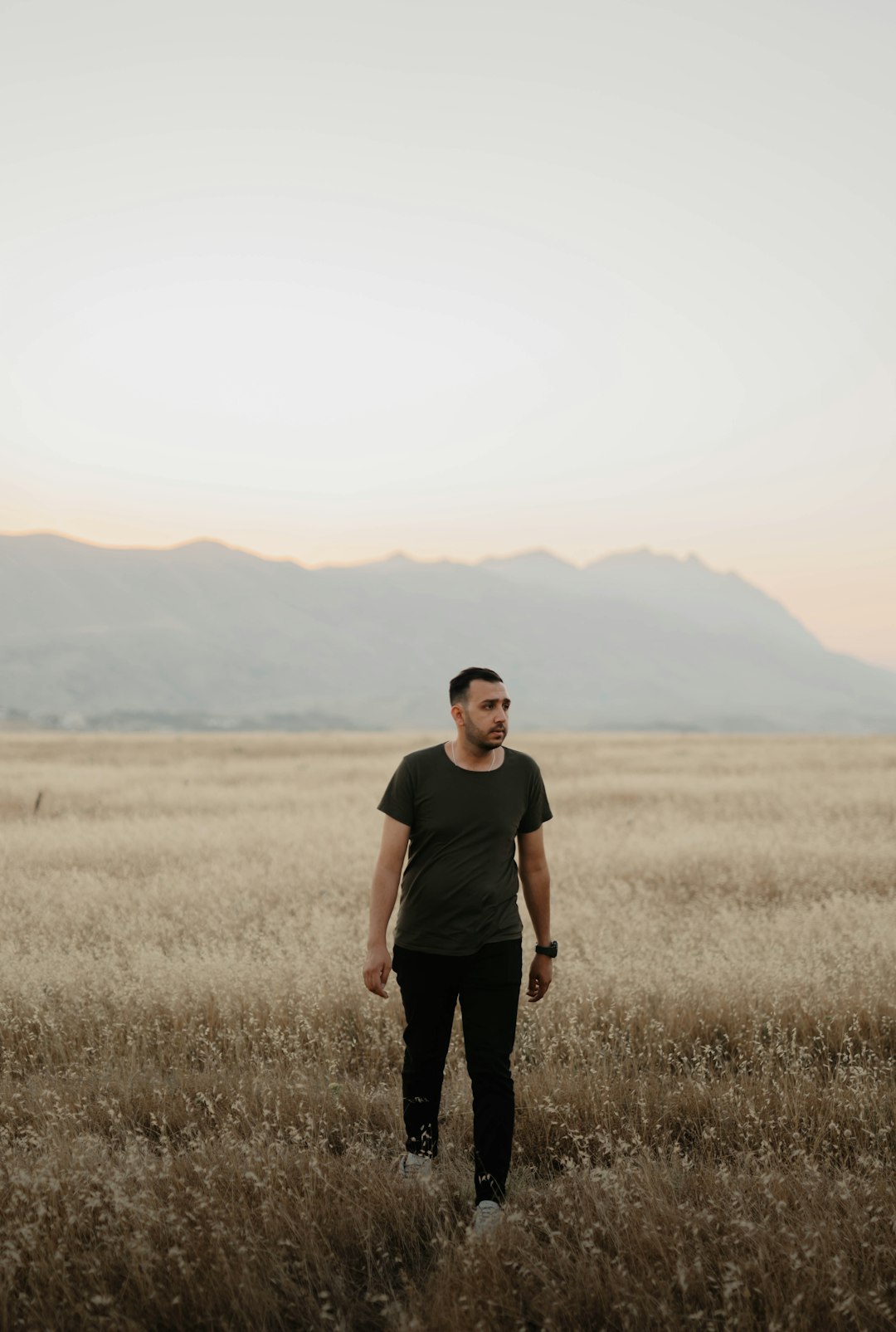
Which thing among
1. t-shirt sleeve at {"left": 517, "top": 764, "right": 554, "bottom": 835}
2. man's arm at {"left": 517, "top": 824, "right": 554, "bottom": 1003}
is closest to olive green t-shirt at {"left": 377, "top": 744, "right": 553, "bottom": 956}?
t-shirt sleeve at {"left": 517, "top": 764, "right": 554, "bottom": 835}

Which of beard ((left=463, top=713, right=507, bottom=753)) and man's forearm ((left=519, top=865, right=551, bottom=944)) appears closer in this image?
beard ((left=463, top=713, right=507, bottom=753))

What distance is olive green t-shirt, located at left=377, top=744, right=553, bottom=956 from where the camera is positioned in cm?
429

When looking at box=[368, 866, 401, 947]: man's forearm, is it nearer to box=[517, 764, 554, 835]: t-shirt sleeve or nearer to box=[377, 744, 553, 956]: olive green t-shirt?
box=[377, 744, 553, 956]: olive green t-shirt

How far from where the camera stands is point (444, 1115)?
5227 mm

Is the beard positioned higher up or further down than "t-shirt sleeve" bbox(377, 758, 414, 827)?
higher up

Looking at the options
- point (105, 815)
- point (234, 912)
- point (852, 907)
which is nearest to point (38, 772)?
point (105, 815)

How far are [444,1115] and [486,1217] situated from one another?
129cm

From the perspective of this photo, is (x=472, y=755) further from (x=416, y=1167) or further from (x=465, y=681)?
(x=416, y=1167)

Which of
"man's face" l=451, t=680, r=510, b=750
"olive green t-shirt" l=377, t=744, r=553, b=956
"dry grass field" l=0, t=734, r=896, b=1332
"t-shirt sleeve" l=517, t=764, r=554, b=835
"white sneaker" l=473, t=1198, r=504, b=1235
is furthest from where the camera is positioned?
"t-shirt sleeve" l=517, t=764, r=554, b=835

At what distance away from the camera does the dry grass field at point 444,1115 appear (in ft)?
11.6

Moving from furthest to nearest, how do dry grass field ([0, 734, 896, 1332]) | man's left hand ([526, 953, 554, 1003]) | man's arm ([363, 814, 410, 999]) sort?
man's left hand ([526, 953, 554, 1003]) → man's arm ([363, 814, 410, 999]) → dry grass field ([0, 734, 896, 1332])

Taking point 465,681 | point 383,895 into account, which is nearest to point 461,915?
point 383,895

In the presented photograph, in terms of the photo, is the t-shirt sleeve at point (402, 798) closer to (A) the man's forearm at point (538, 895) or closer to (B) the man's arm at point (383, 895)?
(B) the man's arm at point (383, 895)

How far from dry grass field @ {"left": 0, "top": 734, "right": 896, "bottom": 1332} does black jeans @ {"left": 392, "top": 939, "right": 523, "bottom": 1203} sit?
0.24 meters
